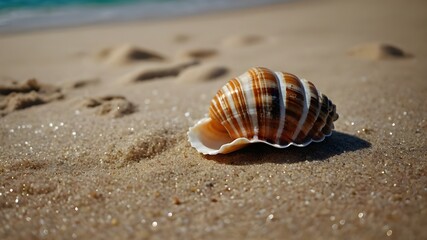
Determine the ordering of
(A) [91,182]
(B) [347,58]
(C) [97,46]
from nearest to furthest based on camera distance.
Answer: (A) [91,182]
(B) [347,58]
(C) [97,46]

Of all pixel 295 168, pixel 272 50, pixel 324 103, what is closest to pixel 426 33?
pixel 272 50

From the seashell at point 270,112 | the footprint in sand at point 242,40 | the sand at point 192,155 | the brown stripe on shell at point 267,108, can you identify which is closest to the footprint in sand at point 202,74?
the sand at point 192,155

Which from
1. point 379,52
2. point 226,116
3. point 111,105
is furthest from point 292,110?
point 379,52

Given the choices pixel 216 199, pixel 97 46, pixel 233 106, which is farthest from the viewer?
pixel 97 46

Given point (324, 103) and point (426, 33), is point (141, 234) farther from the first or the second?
point (426, 33)

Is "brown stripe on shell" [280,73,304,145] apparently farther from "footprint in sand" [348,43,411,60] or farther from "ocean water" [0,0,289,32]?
"ocean water" [0,0,289,32]

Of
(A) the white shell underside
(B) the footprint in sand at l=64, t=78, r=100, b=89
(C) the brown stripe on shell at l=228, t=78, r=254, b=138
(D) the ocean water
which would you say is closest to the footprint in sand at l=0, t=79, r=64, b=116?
(B) the footprint in sand at l=64, t=78, r=100, b=89

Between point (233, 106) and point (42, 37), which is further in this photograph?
point (42, 37)
